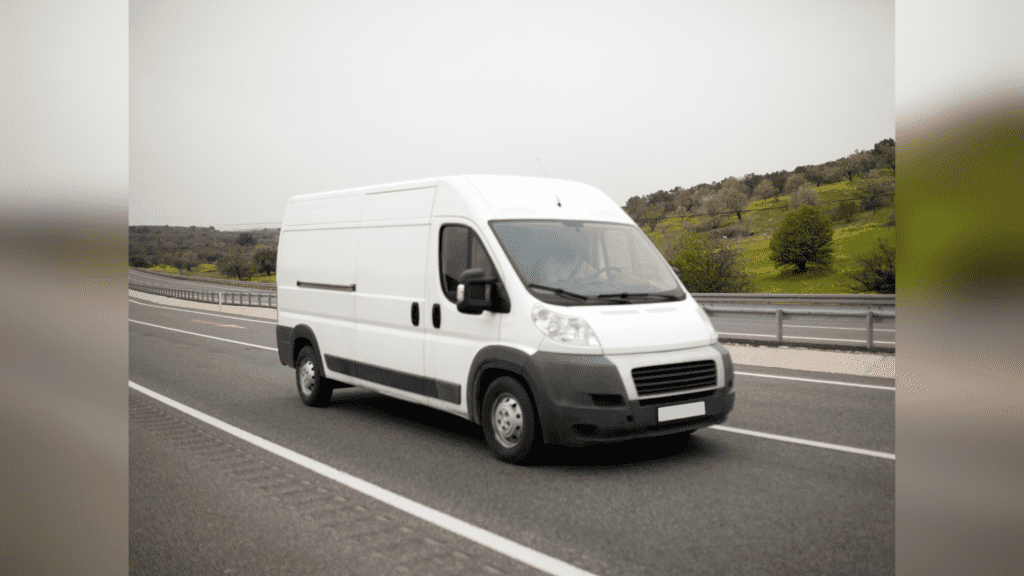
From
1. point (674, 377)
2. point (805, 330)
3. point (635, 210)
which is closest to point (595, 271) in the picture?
point (674, 377)

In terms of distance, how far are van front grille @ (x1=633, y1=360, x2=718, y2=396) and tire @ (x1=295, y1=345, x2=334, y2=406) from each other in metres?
4.36

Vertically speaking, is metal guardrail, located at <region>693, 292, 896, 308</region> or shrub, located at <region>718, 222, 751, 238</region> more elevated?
shrub, located at <region>718, 222, 751, 238</region>

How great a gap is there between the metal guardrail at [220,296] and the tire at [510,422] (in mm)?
29576

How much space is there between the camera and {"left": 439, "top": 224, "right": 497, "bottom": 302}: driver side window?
6.62 m

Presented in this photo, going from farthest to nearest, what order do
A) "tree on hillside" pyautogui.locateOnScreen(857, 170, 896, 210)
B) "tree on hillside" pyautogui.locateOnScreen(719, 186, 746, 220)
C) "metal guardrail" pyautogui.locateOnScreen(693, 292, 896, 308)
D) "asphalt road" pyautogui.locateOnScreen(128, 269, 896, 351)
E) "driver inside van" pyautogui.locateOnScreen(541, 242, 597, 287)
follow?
"tree on hillside" pyautogui.locateOnScreen(719, 186, 746, 220), "tree on hillside" pyautogui.locateOnScreen(857, 170, 896, 210), "metal guardrail" pyautogui.locateOnScreen(693, 292, 896, 308), "asphalt road" pyautogui.locateOnScreen(128, 269, 896, 351), "driver inside van" pyautogui.locateOnScreen(541, 242, 597, 287)

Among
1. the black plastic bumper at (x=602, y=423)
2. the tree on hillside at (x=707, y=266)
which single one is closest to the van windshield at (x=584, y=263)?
the black plastic bumper at (x=602, y=423)

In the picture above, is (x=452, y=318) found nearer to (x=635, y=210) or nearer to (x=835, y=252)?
(x=635, y=210)

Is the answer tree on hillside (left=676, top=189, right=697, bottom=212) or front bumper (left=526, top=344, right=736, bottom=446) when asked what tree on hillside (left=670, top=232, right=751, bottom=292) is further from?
front bumper (left=526, top=344, right=736, bottom=446)

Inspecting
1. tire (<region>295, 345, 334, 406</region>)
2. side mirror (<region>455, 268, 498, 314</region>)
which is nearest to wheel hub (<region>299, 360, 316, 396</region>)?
tire (<region>295, 345, 334, 406</region>)

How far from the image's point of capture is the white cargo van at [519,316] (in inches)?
226

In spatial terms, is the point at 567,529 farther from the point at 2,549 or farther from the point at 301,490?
the point at 2,549

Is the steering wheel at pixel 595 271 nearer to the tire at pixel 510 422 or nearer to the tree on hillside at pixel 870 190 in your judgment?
the tire at pixel 510 422

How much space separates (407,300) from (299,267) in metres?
2.61

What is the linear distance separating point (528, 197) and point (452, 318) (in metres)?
1.33
